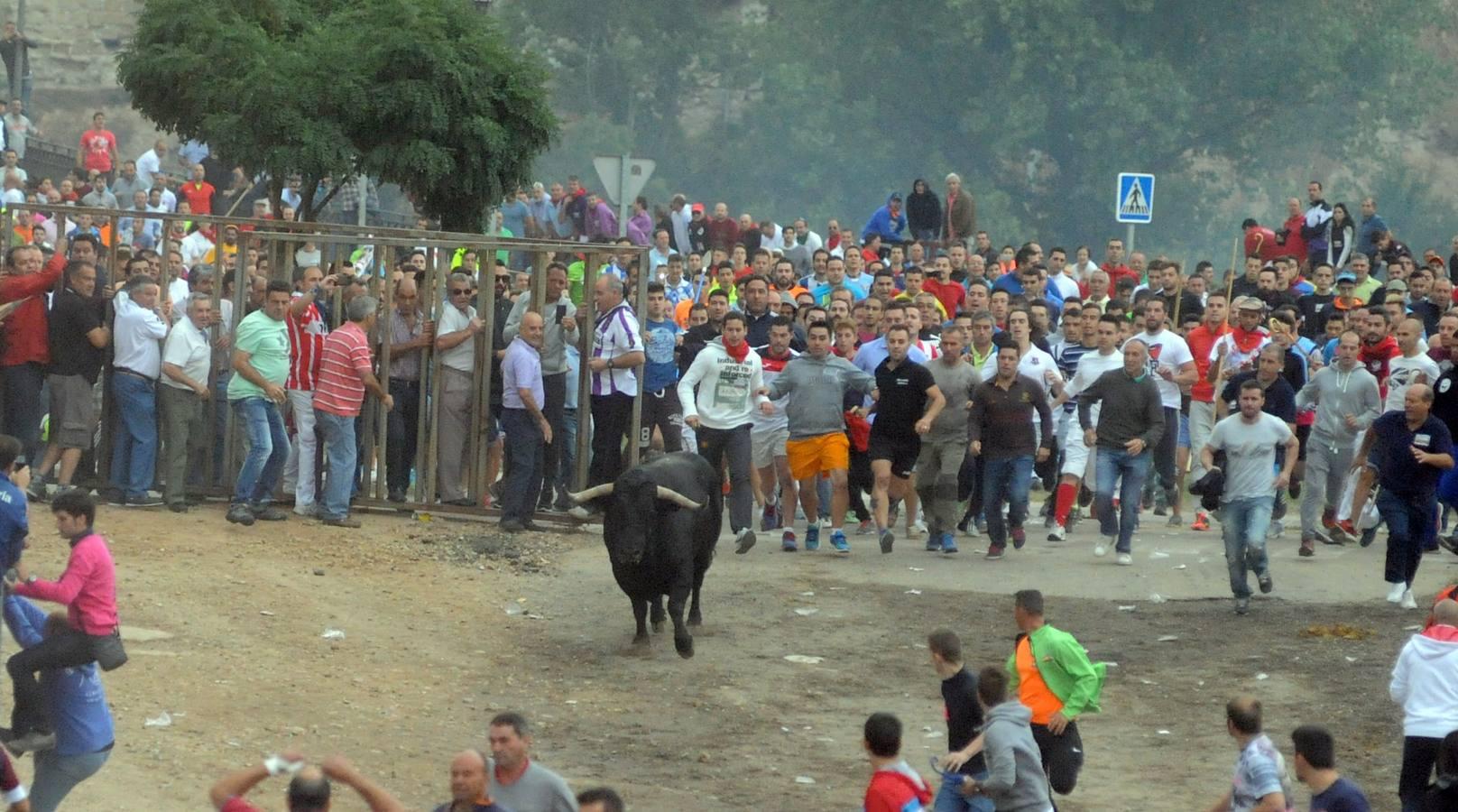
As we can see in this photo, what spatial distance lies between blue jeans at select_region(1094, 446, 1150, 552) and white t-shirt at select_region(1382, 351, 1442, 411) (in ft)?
6.85

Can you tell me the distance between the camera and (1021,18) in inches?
1939

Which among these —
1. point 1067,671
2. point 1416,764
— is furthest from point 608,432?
point 1416,764

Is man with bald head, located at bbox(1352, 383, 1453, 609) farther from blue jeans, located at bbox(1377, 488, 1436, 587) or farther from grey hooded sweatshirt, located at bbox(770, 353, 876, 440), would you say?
grey hooded sweatshirt, located at bbox(770, 353, 876, 440)

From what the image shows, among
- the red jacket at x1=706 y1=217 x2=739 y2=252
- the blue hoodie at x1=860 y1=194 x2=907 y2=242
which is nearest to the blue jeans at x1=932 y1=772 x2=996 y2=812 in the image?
the blue hoodie at x1=860 y1=194 x2=907 y2=242

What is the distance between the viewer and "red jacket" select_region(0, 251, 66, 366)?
14.9 metres

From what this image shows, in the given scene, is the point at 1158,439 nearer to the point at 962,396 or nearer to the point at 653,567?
the point at 962,396

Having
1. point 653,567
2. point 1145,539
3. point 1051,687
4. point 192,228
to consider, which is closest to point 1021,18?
point 192,228

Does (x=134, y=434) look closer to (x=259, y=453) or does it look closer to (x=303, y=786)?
(x=259, y=453)

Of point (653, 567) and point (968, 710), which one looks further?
point (653, 567)

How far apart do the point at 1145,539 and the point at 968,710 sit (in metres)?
8.44

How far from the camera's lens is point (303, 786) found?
6129mm

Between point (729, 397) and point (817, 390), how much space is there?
2.19 ft

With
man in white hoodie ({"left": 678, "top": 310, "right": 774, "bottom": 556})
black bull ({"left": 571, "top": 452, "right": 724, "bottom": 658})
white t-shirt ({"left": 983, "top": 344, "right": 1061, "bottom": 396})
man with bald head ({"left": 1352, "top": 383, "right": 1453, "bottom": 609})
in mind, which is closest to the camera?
black bull ({"left": 571, "top": 452, "right": 724, "bottom": 658})

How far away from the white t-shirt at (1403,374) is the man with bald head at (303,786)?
36.6ft
